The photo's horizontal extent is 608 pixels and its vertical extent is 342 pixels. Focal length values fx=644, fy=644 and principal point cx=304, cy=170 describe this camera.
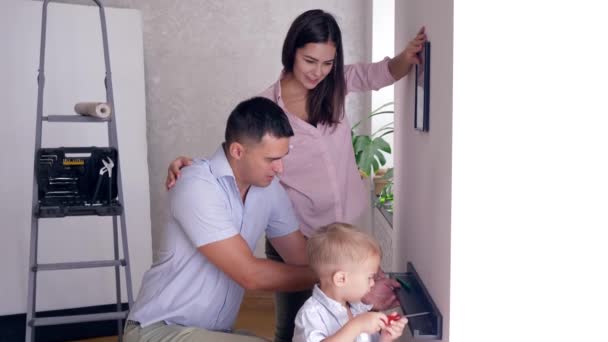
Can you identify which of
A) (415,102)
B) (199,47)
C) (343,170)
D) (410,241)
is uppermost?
(199,47)

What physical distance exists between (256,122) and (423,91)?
0.45m

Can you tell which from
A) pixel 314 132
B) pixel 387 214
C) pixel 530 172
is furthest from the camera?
pixel 387 214

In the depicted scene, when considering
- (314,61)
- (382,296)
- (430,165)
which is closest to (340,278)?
(382,296)

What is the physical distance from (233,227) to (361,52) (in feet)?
7.93

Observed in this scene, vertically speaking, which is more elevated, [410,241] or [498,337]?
[410,241]

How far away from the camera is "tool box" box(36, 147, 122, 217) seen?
296cm

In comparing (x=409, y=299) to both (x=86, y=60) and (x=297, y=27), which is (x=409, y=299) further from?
(x=86, y=60)

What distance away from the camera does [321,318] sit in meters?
1.54

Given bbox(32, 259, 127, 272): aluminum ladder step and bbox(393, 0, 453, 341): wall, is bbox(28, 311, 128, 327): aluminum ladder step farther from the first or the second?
bbox(393, 0, 453, 341): wall

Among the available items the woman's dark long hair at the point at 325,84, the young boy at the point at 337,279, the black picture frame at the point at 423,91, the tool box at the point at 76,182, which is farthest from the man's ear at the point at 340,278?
the tool box at the point at 76,182

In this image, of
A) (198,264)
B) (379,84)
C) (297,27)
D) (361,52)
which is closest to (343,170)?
(379,84)

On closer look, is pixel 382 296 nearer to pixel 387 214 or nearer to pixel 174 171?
pixel 174 171

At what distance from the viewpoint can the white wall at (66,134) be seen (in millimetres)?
3348

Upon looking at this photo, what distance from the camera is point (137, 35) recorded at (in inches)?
142
